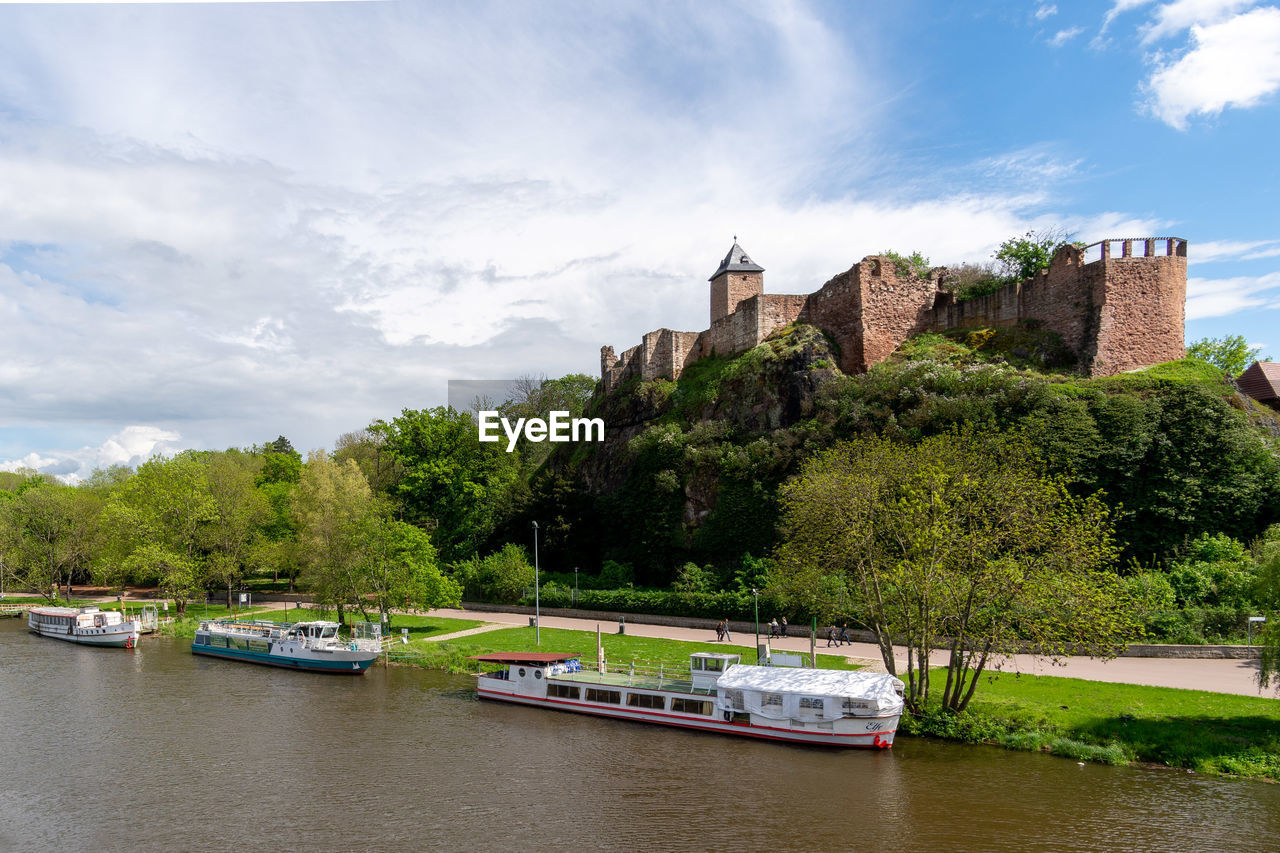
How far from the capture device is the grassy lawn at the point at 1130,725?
1958cm

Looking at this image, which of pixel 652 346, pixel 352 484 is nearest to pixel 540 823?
pixel 352 484

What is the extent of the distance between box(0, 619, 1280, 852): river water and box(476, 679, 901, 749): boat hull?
0.33 m

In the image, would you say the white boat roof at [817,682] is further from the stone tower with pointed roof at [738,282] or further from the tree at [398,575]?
the stone tower with pointed roof at [738,282]

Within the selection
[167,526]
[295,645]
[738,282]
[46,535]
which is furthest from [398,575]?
[46,535]

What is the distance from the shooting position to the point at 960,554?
73.9ft

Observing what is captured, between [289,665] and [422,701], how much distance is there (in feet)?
37.0

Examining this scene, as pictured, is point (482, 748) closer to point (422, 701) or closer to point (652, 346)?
point (422, 701)

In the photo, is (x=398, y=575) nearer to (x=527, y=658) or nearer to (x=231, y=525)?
(x=527, y=658)

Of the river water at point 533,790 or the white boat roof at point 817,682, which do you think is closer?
the river water at point 533,790

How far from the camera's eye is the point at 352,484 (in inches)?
1966

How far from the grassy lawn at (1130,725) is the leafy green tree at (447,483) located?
39.1m

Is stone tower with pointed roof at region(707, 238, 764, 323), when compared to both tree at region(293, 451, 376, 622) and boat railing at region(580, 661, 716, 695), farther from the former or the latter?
boat railing at region(580, 661, 716, 695)

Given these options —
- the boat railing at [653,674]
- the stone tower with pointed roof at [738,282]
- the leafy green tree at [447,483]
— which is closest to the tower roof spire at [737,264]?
the stone tower with pointed roof at [738,282]

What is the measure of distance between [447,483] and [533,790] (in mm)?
38942
